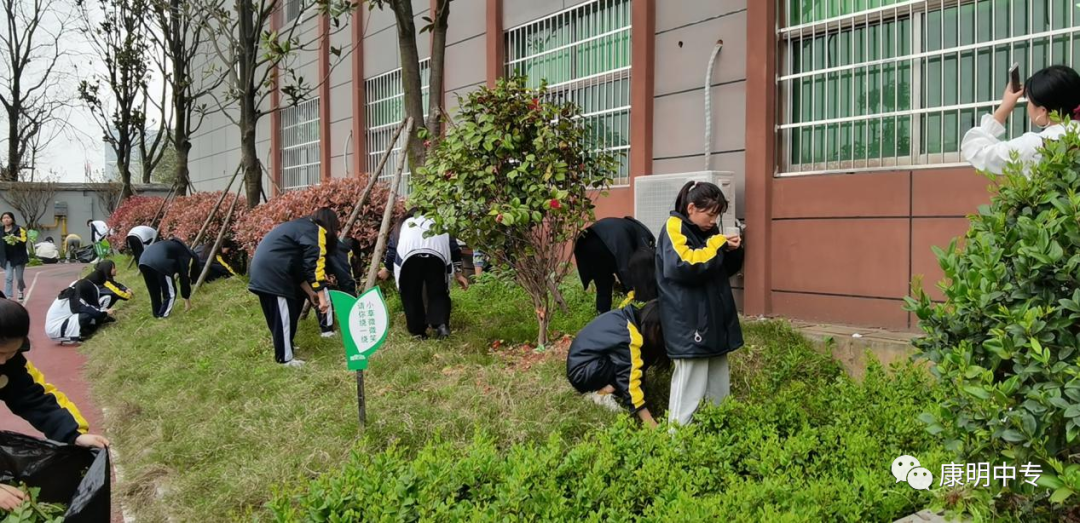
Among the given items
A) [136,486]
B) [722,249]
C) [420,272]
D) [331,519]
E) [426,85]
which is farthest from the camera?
[426,85]

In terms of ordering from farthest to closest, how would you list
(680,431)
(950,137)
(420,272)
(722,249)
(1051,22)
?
1. (420,272)
2. (950,137)
3. (1051,22)
4. (722,249)
5. (680,431)

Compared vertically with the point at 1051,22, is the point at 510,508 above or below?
below

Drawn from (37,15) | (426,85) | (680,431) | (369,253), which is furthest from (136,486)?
(37,15)

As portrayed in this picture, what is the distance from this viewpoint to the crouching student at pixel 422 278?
24.1ft

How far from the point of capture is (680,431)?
14.0 ft

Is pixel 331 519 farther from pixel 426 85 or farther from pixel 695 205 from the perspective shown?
pixel 426 85

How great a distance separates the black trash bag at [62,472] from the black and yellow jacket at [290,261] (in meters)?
3.95

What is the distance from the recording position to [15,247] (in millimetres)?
14812

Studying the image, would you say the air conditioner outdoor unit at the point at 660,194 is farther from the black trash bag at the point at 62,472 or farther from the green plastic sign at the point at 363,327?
the black trash bag at the point at 62,472

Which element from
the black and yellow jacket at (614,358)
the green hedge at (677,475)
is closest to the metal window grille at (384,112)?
the black and yellow jacket at (614,358)

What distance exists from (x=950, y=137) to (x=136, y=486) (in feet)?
20.4

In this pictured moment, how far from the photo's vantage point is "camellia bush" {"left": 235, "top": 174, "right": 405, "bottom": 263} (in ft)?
32.2

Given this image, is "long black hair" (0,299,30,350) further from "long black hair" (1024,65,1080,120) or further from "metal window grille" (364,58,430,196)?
"metal window grille" (364,58,430,196)

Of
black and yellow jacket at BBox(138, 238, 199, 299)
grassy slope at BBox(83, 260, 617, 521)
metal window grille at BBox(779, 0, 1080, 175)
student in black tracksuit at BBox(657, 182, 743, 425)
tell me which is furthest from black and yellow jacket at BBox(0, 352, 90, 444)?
black and yellow jacket at BBox(138, 238, 199, 299)
